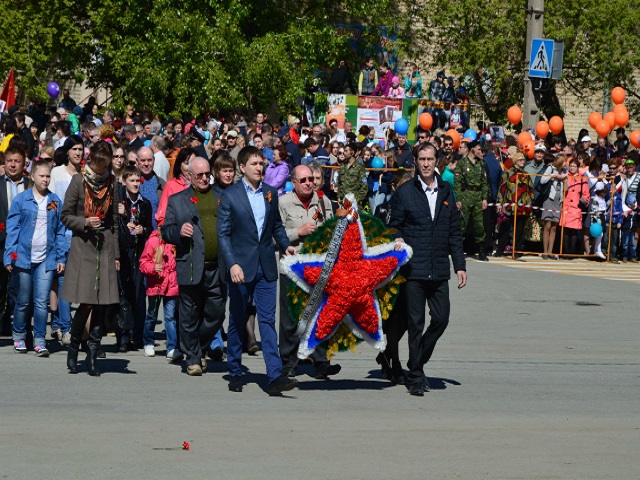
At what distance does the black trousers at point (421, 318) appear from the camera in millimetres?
11172

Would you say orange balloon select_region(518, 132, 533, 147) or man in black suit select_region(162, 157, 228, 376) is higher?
orange balloon select_region(518, 132, 533, 147)

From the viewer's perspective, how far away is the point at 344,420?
992cm

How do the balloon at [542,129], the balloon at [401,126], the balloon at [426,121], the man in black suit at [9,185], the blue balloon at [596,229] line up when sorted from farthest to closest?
1. the balloon at [426,121]
2. the balloon at [542,129]
3. the balloon at [401,126]
4. the blue balloon at [596,229]
5. the man in black suit at [9,185]

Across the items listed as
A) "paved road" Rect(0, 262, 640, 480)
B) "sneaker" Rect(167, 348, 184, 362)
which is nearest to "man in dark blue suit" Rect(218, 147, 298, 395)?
"paved road" Rect(0, 262, 640, 480)

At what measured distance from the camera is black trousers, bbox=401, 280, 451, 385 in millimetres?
11172

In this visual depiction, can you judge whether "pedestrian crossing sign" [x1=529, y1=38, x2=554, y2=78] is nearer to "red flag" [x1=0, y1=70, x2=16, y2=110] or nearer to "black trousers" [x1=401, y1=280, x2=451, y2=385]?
"red flag" [x1=0, y1=70, x2=16, y2=110]

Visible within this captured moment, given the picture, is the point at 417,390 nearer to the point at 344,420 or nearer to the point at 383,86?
the point at 344,420

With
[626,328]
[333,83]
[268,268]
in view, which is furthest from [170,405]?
[333,83]

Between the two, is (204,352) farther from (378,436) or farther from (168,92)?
(168,92)

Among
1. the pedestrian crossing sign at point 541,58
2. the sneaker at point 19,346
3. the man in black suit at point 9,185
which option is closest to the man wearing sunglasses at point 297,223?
the sneaker at point 19,346

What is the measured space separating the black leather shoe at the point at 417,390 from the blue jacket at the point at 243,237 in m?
1.45

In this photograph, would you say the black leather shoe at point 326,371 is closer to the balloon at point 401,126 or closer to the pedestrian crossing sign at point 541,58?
the balloon at point 401,126

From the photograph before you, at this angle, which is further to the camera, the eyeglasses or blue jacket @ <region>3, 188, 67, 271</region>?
blue jacket @ <region>3, 188, 67, 271</region>

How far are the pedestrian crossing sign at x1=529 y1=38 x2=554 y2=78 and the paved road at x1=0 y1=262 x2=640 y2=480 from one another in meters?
14.8
